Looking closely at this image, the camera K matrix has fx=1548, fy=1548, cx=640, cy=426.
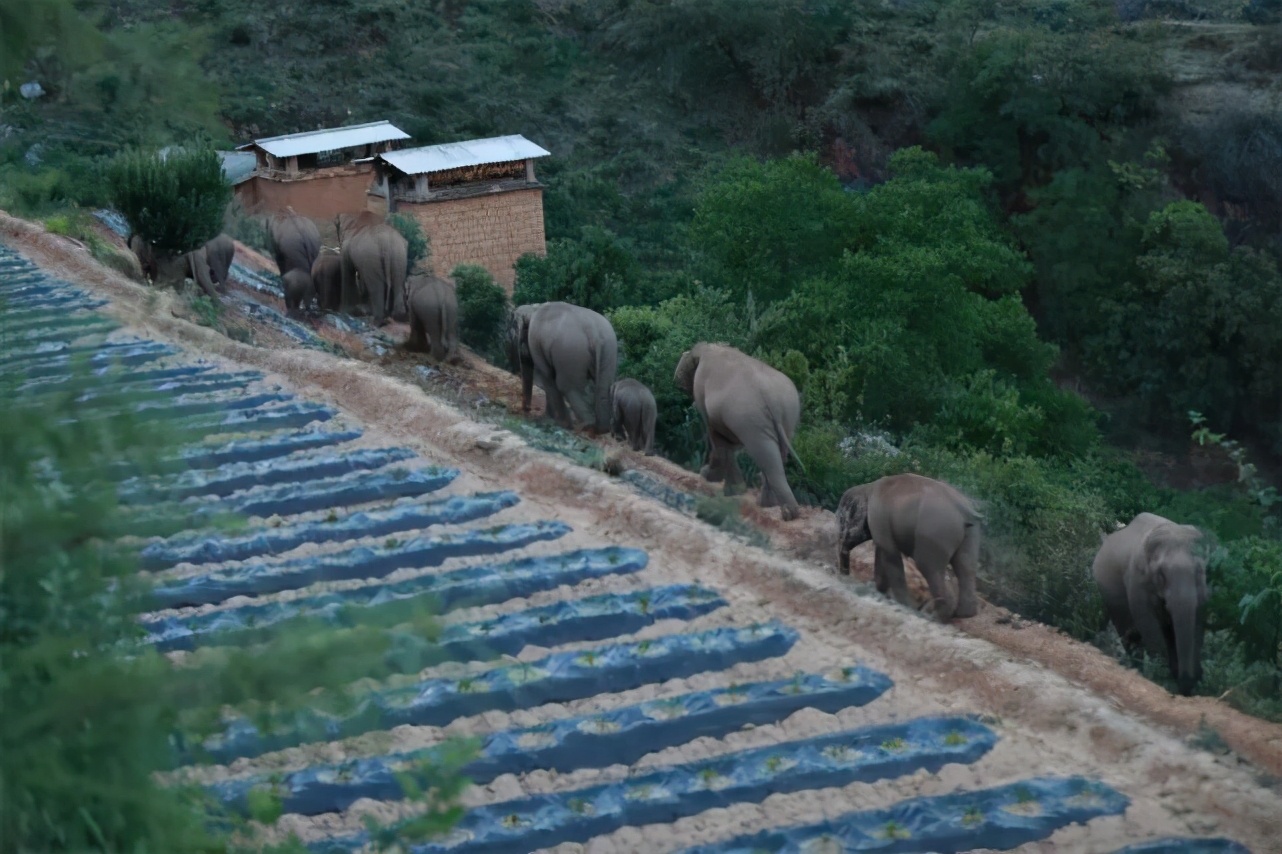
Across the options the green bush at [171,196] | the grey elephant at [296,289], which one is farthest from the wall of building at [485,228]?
the green bush at [171,196]

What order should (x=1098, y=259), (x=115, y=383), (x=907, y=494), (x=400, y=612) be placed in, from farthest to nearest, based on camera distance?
(x=1098, y=259)
(x=907, y=494)
(x=115, y=383)
(x=400, y=612)

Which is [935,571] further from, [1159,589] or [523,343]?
[523,343]

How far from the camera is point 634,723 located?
19.5ft

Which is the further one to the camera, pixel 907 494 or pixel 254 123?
pixel 254 123

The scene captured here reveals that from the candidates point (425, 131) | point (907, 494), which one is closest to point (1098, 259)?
point (425, 131)

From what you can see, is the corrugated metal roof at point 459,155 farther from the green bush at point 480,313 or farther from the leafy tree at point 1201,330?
the leafy tree at point 1201,330

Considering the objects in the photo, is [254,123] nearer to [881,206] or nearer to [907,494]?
[881,206]

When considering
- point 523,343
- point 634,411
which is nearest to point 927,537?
point 634,411

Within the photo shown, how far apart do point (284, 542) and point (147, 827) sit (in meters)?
4.46

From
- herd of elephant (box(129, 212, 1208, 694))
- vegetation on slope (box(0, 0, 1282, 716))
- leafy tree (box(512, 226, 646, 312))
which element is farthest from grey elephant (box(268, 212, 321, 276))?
leafy tree (box(512, 226, 646, 312))

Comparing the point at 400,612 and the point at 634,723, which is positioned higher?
the point at 400,612

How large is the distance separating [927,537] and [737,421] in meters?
3.10

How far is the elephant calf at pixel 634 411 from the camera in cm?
1452

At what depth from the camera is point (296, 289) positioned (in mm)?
18625
